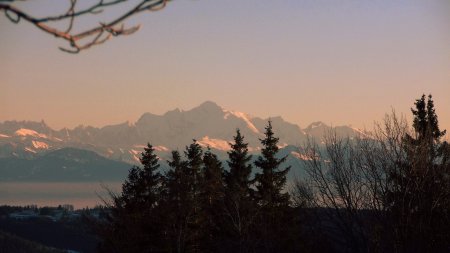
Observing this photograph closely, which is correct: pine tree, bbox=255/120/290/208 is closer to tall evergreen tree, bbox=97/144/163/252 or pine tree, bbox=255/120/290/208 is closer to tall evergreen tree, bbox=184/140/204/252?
tall evergreen tree, bbox=184/140/204/252

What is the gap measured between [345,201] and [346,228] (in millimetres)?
639

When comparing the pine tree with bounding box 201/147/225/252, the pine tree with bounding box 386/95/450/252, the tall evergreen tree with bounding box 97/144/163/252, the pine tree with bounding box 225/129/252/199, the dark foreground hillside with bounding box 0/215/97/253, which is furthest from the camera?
the dark foreground hillside with bounding box 0/215/97/253

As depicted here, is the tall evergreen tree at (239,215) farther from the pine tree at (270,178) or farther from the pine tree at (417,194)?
the pine tree at (417,194)

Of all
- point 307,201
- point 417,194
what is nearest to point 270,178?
point 307,201

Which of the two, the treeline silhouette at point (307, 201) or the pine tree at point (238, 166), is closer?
the treeline silhouette at point (307, 201)

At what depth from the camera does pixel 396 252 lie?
1425 centimetres

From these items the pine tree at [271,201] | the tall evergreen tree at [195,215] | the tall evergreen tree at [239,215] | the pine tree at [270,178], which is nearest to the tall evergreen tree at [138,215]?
the tall evergreen tree at [195,215]

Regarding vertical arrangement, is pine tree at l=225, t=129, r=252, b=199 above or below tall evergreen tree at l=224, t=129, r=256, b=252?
above

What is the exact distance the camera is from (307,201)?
62.2 feet

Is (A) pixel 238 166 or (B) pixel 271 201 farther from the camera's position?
(A) pixel 238 166

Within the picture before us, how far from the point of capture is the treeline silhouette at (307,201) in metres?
15.0

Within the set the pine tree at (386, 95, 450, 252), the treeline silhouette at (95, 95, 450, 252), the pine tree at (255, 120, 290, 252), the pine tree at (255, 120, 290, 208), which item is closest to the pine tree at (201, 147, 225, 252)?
the treeline silhouette at (95, 95, 450, 252)

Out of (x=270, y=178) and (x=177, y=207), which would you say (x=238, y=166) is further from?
(x=177, y=207)

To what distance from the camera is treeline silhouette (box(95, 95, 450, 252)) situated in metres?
15.0
